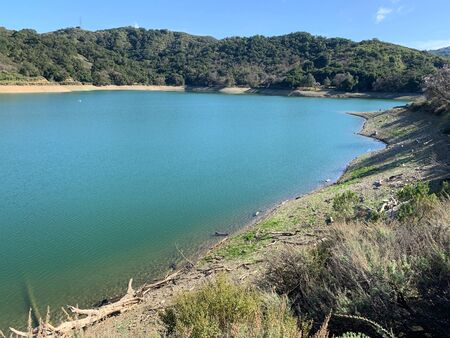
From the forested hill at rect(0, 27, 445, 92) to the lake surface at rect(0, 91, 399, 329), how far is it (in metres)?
61.8

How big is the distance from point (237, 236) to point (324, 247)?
627 centimetres

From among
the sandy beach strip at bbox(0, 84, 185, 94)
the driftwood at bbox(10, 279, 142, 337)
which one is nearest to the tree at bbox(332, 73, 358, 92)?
the sandy beach strip at bbox(0, 84, 185, 94)

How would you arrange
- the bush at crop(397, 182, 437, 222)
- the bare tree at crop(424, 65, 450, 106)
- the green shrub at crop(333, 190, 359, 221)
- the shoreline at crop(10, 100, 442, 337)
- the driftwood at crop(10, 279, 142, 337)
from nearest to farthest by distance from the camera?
the driftwood at crop(10, 279, 142, 337) < the bush at crop(397, 182, 437, 222) < the shoreline at crop(10, 100, 442, 337) < the green shrub at crop(333, 190, 359, 221) < the bare tree at crop(424, 65, 450, 106)

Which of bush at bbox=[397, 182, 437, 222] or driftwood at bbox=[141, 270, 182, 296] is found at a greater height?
bush at bbox=[397, 182, 437, 222]

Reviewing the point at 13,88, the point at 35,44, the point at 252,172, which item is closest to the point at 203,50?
the point at 35,44

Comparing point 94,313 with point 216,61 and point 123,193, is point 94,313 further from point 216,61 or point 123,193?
point 216,61

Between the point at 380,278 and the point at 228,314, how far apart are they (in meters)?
1.73

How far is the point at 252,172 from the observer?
21672 mm

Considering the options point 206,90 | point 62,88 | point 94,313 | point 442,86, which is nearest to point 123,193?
point 94,313

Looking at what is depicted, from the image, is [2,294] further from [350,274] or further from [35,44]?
[35,44]

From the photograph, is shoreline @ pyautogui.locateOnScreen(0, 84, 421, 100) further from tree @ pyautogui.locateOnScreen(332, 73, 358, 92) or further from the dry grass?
the dry grass

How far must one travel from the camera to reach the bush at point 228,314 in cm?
383

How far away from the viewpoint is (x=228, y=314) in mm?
4602

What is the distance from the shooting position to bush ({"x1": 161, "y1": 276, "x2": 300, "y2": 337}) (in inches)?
151
